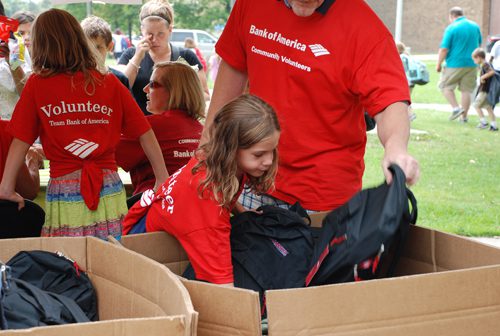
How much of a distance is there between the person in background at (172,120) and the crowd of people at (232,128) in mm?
103

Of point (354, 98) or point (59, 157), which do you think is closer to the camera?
point (354, 98)

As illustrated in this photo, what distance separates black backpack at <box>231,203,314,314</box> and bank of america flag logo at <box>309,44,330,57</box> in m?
0.53

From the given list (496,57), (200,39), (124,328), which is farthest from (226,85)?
(200,39)

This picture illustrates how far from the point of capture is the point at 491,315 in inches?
73.0

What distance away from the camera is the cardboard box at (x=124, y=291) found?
1.51m

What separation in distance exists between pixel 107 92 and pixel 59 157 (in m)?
0.37

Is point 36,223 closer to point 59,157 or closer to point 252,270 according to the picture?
point 59,157

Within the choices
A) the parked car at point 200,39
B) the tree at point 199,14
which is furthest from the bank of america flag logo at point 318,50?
the tree at point 199,14

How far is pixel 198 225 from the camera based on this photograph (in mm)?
2332

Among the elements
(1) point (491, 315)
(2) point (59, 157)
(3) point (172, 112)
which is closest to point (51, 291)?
(1) point (491, 315)

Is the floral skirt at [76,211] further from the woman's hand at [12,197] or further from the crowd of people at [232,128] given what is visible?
the woman's hand at [12,197]

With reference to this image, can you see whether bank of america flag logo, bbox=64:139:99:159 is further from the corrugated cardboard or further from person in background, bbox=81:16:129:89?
the corrugated cardboard

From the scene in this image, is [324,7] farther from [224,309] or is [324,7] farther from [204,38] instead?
[204,38]

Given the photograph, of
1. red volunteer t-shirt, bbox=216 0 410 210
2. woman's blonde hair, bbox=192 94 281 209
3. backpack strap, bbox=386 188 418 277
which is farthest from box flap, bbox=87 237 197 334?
red volunteer t-shirt, bbox=216 0 410 210
